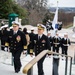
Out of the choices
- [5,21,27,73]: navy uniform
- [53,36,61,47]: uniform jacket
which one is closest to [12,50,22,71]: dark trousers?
[5,21,27,73]: navy uniform

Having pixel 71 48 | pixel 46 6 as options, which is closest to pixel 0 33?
pixel 71 48

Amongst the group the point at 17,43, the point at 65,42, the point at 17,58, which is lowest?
the point at 65,42

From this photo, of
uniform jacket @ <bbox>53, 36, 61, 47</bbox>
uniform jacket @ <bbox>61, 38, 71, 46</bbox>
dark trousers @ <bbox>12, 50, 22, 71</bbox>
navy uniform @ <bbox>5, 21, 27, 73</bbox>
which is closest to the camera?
navy uniform @ <bbox>5, 21, 27, 73</bbox>

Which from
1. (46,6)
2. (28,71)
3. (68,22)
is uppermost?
(28,71)

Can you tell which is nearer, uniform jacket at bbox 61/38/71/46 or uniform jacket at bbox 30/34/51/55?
uniform jacket at bbox 30/34/51/55

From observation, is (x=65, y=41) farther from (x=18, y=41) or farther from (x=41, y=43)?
(x=41, y=43)

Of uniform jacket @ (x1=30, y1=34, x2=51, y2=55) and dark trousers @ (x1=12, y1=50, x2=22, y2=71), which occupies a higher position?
uniform jacket @ (x1=30, y1=34, x2=51, y2=55)

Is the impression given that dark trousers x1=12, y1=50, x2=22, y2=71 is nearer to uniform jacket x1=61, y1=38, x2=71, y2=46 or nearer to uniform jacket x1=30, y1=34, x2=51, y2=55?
uniform jacket x1=30, y1=34, x2=51, y2=55

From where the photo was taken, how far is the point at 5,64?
331 inches

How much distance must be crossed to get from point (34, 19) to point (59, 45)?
2981cm

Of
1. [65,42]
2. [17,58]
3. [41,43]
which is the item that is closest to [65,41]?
[65,42]

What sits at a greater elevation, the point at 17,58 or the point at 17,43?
the point at 17,43

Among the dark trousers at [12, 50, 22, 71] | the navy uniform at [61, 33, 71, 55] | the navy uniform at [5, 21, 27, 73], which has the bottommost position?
the navy uniform at [61, 33, 71, 55]

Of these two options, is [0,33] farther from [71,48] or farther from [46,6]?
[46,6]
